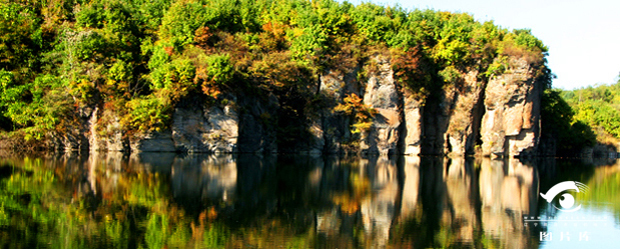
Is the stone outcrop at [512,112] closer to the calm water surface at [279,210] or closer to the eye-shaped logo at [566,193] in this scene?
the calm water surface at [279,210]

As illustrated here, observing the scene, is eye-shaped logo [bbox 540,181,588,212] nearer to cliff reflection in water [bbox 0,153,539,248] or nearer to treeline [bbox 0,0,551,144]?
cliff reflection in water [bbox 0,153,539,248]

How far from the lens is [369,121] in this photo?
42.0 metres

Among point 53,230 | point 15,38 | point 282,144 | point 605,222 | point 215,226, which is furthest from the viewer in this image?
point 282,144

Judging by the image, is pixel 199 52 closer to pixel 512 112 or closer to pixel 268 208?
pixel 268 208

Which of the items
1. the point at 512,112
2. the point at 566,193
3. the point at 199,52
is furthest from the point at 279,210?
the point at 512,112

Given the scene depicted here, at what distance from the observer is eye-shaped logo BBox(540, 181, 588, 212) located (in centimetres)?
1890

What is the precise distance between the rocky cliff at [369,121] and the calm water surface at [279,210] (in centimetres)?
1113

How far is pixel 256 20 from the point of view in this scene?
141 feet

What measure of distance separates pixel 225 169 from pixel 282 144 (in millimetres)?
15015

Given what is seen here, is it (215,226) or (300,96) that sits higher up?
(300,96)

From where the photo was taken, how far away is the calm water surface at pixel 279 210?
12.9 meters

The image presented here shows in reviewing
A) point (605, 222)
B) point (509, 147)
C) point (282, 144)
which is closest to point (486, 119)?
point (509, 147)

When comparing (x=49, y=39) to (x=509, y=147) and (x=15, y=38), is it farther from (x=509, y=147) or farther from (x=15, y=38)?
(x=509, y=147)

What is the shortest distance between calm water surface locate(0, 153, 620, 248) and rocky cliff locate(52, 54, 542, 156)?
1113 centimetres
